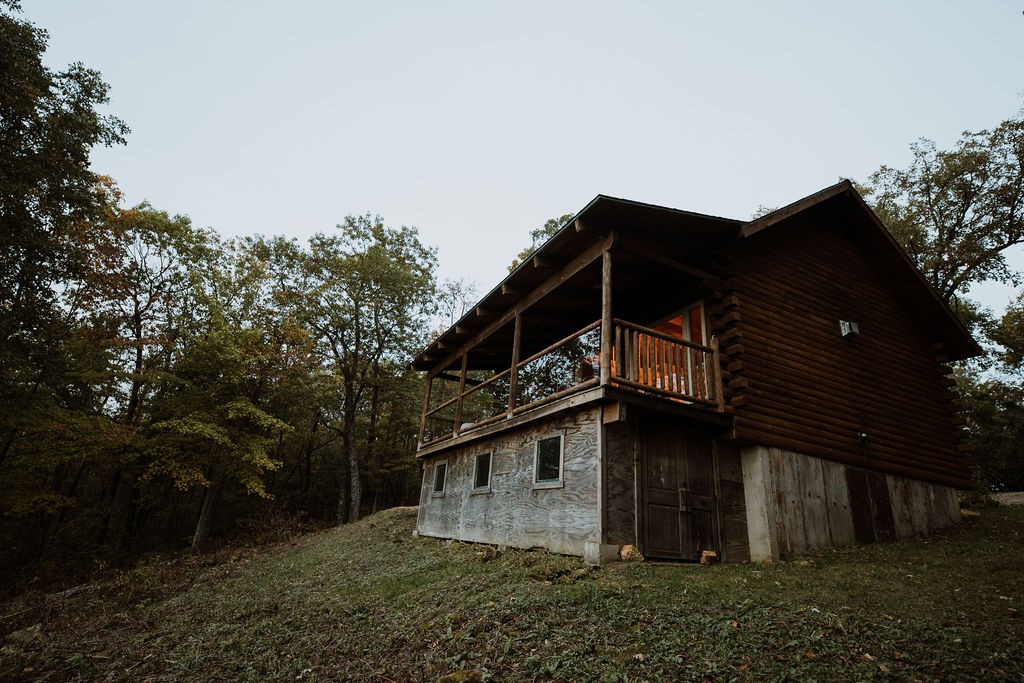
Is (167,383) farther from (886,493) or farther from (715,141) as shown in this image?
(715,141)

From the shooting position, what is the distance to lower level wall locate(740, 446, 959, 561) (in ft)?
29.4

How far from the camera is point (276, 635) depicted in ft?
23.1

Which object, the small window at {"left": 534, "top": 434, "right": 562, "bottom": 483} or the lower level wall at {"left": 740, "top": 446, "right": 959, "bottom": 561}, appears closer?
the lower level wall at {"left": 740, "top": 446, "right": 959, "bottom": 561}

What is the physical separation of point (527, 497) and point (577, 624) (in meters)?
4.76

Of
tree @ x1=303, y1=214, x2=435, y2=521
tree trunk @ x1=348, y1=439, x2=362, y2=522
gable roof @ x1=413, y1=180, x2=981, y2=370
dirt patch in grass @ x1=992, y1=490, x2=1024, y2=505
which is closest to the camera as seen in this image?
gable roof @ x1=413, y1=180, x2=981, y2=370

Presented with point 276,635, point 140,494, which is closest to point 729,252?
point 276,635

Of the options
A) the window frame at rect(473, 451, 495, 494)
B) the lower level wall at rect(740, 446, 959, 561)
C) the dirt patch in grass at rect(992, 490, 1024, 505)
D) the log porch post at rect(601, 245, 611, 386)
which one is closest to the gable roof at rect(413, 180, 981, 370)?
the log porch post at rect(601, 245, 611, 386)

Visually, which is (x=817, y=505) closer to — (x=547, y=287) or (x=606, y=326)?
(x=606, y=326)

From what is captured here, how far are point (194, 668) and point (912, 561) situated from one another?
34.6ft

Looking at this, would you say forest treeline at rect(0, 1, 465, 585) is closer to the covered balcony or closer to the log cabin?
the covered balcony

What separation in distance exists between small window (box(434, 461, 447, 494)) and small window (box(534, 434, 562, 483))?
5.72 meters

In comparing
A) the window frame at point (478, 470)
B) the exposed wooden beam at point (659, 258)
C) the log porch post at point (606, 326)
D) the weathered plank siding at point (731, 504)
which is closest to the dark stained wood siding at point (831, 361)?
the weathered plank siding at point (731, 504)

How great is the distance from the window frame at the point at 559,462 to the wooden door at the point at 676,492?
4.73 feet

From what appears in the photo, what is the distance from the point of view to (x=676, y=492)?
28.8ft
